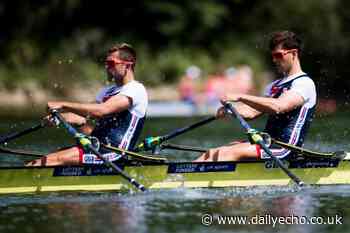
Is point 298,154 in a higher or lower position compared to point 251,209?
higher

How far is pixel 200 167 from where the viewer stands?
1396 cm

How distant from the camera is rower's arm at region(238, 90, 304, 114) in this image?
13734 mm

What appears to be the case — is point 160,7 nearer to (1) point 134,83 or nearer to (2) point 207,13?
(2) point 207,13

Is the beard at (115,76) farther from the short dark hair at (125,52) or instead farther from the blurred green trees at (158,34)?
the blurred green trees at (158,34)

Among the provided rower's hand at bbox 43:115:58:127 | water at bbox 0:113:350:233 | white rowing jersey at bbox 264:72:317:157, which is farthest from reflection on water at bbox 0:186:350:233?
rower's hand at bbox 43:115:58:127

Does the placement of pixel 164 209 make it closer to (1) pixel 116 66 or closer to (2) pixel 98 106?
(2) pixel 98 106

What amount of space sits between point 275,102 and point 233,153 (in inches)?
32.8

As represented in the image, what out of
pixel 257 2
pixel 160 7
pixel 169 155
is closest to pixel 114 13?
pixel 160 7

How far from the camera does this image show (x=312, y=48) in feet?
142

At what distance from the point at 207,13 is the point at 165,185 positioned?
30.4 meters

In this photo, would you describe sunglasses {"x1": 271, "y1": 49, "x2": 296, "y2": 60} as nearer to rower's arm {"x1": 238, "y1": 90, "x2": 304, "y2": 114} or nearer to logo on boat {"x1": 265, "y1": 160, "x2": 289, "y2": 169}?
rower's arm {"x1": 238, "y1": 90, "x2": 304, "y2": 114}

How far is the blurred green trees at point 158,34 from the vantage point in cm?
4041

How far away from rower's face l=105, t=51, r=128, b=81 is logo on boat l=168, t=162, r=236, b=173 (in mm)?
1305

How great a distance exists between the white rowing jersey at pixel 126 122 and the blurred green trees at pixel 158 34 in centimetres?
2392
